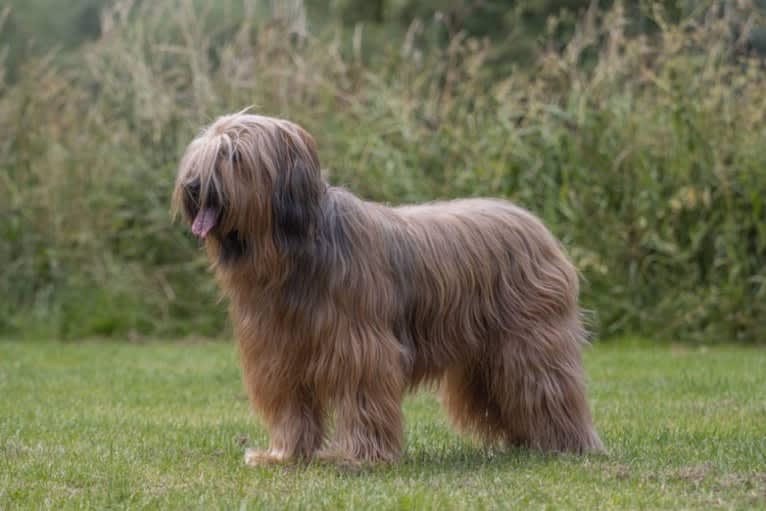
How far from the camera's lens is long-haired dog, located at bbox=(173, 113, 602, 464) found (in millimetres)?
6273

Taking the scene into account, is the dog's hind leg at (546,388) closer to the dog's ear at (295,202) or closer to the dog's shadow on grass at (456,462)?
the dog's shadow on grass at (456,462)

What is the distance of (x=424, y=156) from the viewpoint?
1366 centimetres

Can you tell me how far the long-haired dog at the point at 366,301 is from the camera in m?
6.27

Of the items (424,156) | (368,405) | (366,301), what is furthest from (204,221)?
(424,156)

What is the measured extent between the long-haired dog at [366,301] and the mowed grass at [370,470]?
0.82ft

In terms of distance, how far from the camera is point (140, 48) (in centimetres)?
1493

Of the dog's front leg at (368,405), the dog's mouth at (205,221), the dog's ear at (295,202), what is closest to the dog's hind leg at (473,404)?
the dog's front leg at (368,405)

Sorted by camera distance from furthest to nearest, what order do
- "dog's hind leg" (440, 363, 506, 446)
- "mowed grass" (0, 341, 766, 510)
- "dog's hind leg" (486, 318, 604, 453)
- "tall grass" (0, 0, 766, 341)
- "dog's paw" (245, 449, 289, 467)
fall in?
"tall grass" (0, 0, 766, 341) < "dog's hind leg" (440, 363, 506, 446) < "dog's hind leg" (486, 318, 604, 453) < "dog's paw" (245, 449, 289, 467) < "mowed grass" (0, 341, 766, 510)

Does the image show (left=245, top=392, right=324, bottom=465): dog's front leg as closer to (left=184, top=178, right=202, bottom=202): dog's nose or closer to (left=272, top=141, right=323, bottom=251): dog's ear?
(left=272, top=141, right=323, bottom=251): dog's ear

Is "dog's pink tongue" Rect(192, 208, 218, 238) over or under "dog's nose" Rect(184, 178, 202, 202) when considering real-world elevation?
under

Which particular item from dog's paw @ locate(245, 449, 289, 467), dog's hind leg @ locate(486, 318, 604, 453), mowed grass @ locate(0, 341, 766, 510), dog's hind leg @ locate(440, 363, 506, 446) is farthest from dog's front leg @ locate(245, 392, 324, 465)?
dog's hind leg @ locate(486, 318, 604, 453)

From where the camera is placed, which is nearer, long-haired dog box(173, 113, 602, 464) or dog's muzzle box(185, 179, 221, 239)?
dog's muzzle box(185, 179, 221, 239)

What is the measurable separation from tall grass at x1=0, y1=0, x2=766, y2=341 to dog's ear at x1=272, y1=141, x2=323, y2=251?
661cm

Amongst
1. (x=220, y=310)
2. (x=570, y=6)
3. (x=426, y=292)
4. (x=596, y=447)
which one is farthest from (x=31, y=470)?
(x=570, y=6)
